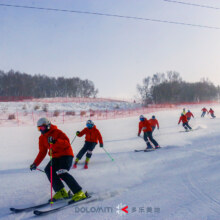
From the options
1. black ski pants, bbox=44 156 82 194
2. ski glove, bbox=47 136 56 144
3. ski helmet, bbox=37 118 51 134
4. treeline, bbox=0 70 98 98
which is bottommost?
black ski pants, bbox=44 156 82 194

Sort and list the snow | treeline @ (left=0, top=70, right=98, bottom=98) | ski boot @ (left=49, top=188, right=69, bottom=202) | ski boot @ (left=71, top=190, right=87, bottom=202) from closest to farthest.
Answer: the snow
ski boot @ (left=71, top=190, right=87, bottom=202)
ski boot @ (left=49, top=188, right=69, bottom=202)
treeline @ (left=0, top=70, right=98, bottom=98)

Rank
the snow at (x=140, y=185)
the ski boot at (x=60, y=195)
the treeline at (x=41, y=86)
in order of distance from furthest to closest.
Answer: the treeline at (x=41, y=86)
the ski boot at (x=60, y=195)
the snow at (x=140, y=185)

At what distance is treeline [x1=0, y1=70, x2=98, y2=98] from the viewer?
5494 centimetres

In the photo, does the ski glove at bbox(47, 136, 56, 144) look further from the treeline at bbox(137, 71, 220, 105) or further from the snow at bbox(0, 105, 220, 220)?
the treeline at bbox(137, 71, 220, 105)

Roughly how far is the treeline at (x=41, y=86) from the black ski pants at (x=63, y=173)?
2234 inches

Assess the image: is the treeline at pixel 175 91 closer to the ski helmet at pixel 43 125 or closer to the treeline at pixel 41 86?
the treeline at pixel 41 86

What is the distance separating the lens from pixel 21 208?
339 cm

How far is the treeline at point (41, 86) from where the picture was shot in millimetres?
54938

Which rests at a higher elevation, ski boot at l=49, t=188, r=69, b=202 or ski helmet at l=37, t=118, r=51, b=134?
ski helmet at l=37, t=118, r=51, b=134

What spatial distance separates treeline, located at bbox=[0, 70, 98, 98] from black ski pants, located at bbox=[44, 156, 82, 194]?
2234 inches

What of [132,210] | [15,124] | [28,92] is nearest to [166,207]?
[132,210]

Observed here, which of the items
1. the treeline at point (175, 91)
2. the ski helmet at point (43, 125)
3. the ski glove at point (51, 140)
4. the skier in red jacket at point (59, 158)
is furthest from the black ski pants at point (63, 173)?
the treeline at point (175, 91)

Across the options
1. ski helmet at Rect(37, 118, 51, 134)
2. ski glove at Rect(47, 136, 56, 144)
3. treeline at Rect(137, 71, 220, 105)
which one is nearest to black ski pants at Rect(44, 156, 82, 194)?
ski glove at Rect(47, 136, 56, 144)

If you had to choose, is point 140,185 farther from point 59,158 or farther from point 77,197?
point 59,158
